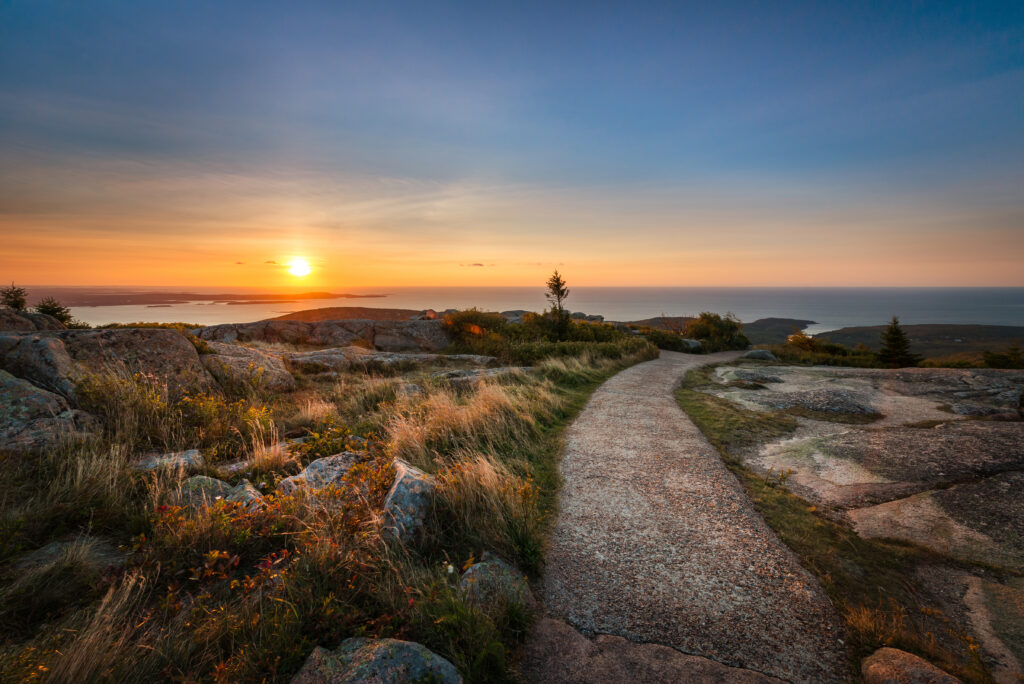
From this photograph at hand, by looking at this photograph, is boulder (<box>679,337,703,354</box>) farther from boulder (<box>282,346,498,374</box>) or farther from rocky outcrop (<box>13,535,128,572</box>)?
rocky outcrop (<box>13,535,128,572</box>)

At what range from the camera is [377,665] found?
7.20 feet

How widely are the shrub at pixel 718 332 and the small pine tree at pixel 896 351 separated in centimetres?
1015

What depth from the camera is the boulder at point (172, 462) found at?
4.57 metres

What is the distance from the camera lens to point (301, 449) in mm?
5602

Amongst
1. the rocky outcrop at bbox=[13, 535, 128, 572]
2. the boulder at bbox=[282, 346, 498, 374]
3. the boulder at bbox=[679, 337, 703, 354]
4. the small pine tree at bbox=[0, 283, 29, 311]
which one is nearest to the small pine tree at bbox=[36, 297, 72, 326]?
the small pine tree at bbox=[0, 283, 29, 311]

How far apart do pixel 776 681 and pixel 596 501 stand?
2.42 m

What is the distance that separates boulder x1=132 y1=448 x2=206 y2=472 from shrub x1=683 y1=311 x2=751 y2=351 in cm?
3219

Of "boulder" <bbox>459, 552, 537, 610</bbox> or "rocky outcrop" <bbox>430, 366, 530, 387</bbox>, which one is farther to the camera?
"rocky outcrop" <bbox>430, 366, 530, 387</bbox>

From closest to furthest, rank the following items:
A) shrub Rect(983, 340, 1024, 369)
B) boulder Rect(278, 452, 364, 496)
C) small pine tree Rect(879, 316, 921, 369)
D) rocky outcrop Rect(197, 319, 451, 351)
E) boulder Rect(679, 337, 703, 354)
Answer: boulder Rect(278, 452, 364, 496), shrub Rect(983, 340, 1024, 369), small pine tree Rect(879, 316, 921, 369), rocky outcrop Rect(197, 319, 451, 351), boulder Rect(679, 337, 703, 354)

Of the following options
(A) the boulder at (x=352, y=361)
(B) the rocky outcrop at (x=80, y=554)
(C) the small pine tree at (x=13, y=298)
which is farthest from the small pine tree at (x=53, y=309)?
(B) the rocky outcrop at (x=80, y=554)

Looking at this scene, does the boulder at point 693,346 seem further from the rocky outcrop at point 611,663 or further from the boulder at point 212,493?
the boulder at point 212,493

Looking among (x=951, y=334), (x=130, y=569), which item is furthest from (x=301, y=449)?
(x=951, y=334)

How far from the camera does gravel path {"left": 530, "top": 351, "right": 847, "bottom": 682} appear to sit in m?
2.91

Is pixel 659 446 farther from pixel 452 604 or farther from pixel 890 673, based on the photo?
pixel 452 604
